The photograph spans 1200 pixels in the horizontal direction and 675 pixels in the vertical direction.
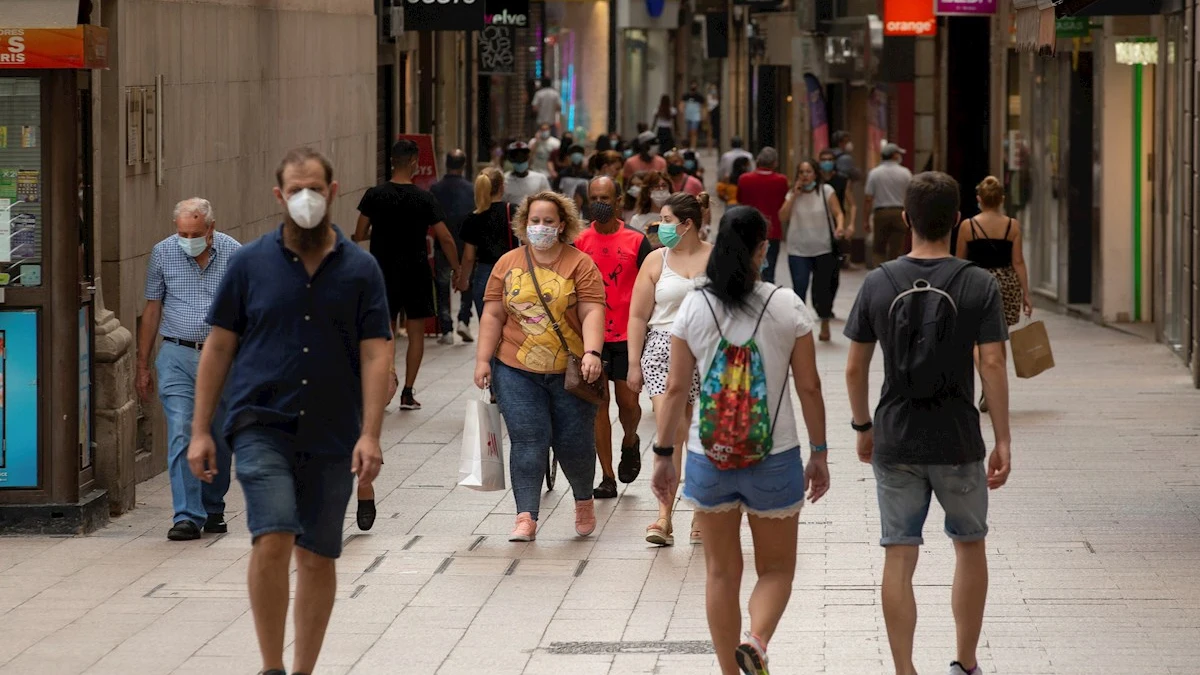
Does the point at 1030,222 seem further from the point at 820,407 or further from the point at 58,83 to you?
the point at 820,407

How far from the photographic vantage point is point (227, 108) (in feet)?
44.5

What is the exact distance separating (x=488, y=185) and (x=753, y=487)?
9.30m

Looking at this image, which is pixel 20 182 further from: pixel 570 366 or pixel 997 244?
pixel 997 244

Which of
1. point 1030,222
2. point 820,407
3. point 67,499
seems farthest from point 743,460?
point 1030,222

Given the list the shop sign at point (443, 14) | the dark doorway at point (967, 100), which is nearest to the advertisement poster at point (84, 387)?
the shop sign at point (443, 14)

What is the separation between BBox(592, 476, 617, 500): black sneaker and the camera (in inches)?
443

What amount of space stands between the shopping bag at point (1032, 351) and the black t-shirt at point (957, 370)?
769 centimetres

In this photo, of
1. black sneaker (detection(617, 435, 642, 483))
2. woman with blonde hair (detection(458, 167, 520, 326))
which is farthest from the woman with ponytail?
woman with blonde hair (detection(458, 167, 520, 326))

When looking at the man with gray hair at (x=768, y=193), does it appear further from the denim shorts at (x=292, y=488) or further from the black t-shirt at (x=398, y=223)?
the denim shorts at (x=292, y=488)

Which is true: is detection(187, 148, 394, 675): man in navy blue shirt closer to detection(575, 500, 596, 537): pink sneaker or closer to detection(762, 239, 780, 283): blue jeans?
detection(575, 500, 596, 537): pink sneaker

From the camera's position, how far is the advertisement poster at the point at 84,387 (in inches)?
396

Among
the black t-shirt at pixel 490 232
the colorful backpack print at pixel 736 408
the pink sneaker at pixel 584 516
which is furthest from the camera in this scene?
the black t-shirt at pixel 490 232

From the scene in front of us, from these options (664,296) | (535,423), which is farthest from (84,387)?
(664,296)

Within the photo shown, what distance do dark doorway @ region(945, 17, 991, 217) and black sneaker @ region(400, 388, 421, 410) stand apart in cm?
1272
